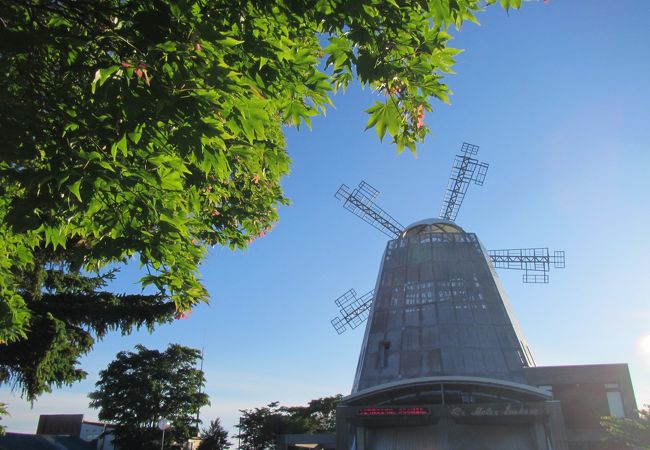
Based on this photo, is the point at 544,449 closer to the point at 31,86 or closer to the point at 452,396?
the point at 452,396

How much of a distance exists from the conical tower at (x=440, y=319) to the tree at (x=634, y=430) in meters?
5.90

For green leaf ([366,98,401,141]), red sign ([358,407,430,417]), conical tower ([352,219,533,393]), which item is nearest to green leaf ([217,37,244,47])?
green leaf ([366,98,401,141])

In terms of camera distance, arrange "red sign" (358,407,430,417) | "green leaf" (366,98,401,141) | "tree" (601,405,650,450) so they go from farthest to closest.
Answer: "red sign" (358,407,430,417), "tree" (601,405,650,450), "green leaf" (366,98,401,141)

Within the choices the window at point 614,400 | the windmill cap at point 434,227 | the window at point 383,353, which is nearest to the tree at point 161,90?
the window at point 383,353

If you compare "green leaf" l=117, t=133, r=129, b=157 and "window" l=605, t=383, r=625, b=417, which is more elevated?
"green leaf" l=117, t=133, r=129, b=157

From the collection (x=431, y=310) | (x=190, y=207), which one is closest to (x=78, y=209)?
(x=190, y=207)

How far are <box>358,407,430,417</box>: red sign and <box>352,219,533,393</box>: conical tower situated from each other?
311 centimetres

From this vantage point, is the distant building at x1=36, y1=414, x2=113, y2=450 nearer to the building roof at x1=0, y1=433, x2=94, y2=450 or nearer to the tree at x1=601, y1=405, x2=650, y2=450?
the building roof at x1=0, y1=433, x2=94, y2=450

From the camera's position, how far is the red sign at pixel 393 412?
2772cm

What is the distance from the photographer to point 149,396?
4612 cm

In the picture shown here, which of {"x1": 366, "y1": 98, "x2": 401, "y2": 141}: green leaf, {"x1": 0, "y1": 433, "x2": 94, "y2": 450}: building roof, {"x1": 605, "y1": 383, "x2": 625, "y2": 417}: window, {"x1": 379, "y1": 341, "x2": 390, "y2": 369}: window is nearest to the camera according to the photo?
{"x1": 366, "y1": 98, "x2": 401, "y2": 141}: green leaf

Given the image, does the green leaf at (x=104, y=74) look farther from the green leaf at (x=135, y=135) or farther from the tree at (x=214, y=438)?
the tree at (x=214, y=438)

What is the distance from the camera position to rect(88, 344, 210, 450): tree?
43844 millimetres

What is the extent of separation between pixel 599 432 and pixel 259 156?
111ft
